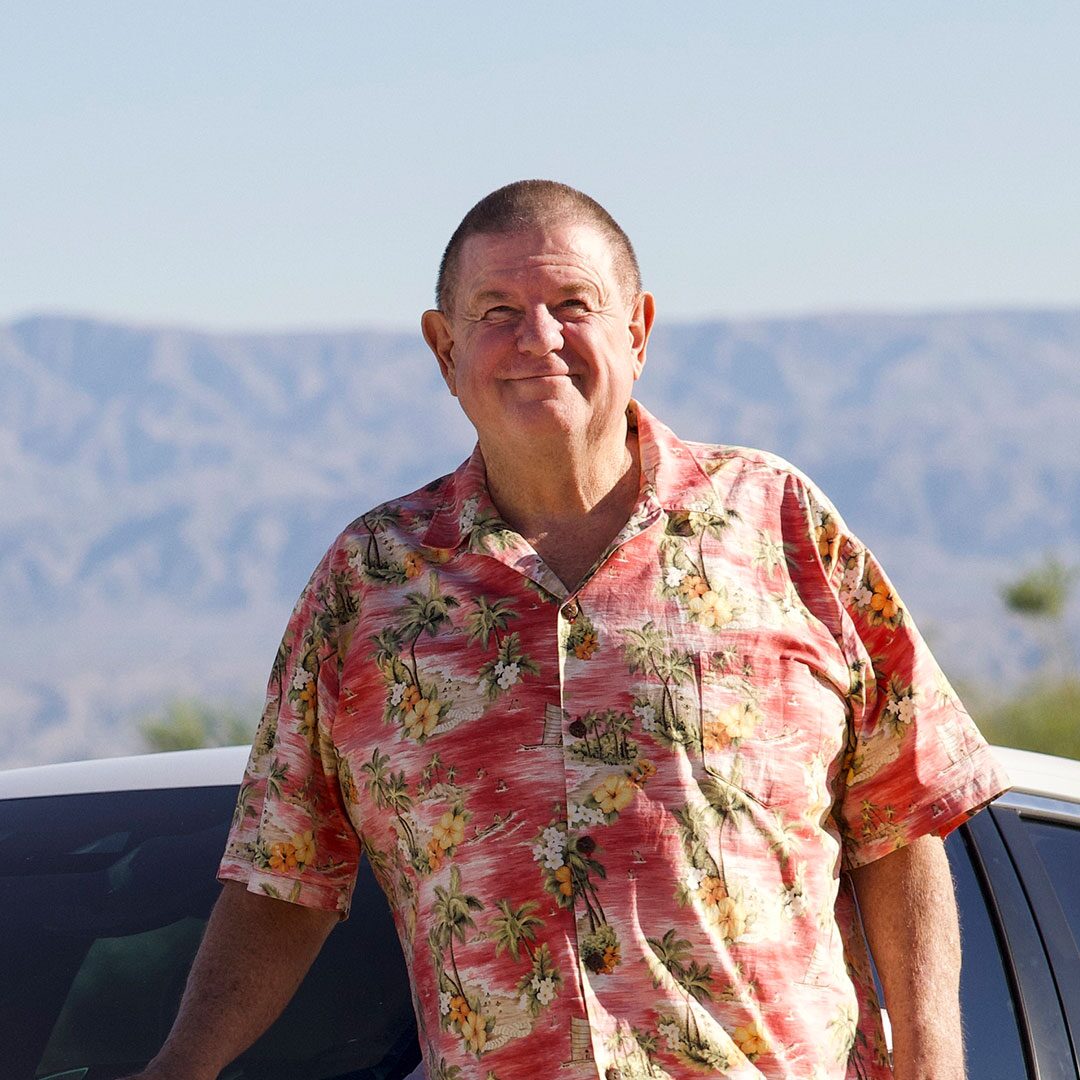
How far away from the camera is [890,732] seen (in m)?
2.20

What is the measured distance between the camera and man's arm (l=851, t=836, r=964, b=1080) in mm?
2184

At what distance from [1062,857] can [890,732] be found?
2.15ft

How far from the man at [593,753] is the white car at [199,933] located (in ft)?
0.50

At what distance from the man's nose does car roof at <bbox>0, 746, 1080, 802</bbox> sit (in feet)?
2.98

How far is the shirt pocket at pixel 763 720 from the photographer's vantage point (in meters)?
2.09

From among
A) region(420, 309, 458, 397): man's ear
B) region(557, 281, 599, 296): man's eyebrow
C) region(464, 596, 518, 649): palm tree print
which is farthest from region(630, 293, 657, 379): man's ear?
region(464, 596, 518, 649): palm tree print

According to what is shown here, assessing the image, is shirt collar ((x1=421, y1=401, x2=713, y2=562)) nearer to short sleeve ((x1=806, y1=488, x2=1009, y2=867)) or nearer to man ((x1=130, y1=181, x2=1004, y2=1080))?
man ((x1=130, y1=181, x2=1004, y2=1080))

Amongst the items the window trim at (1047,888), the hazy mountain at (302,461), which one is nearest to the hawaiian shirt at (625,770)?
the window trim at (1047,888)

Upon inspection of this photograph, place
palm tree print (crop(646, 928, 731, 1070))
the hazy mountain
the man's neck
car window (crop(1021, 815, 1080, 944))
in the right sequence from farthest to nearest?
the hazy mountain → car window (crop(1021, 815, 1080, 944)) → the man's neck → palm tree print (crop(646, 928, 731, 1070))

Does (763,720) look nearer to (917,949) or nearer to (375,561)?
(917,949)

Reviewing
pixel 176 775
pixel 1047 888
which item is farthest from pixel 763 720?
pixel 176 775

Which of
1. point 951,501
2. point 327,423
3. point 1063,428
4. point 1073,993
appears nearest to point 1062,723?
point 1073,993

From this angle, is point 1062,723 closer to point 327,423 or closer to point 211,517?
point 211,517

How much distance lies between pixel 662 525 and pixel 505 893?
0.48m
